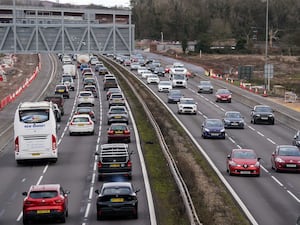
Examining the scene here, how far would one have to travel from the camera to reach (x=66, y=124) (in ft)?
192

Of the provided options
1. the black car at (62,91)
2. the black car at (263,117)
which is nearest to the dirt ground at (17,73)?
the black car at (62,91)

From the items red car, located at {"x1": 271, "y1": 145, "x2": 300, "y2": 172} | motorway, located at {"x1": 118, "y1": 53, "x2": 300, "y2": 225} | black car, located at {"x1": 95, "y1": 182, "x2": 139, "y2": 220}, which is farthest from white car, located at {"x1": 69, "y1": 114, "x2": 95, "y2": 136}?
black car, located at {"x1": 95, "y1": 182, "x2": 139, "y2": 220}

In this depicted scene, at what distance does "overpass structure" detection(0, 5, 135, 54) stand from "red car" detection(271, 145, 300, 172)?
87.3 feet

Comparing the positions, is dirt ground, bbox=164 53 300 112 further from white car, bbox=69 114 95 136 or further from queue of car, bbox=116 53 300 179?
white car, bbox=69 114 95 136

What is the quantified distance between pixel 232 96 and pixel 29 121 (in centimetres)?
4521

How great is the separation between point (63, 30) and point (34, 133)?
22.9 m

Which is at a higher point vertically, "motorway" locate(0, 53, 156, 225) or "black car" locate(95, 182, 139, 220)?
"black car" locate(95, 182, 139, 220)

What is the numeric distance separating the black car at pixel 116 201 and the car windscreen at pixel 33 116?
1371cm

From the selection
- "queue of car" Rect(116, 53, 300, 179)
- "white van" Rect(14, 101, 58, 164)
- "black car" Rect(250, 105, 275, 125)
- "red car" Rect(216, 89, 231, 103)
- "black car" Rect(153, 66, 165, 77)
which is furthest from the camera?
"black car" Rect(153, 66, 165, 77)

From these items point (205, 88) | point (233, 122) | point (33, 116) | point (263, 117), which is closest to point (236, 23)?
point (205, 88)

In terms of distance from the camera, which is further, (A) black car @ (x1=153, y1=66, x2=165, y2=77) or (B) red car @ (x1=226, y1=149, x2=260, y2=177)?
(A) black car @ (x1=153, y1=66, x2=165, y2=77)

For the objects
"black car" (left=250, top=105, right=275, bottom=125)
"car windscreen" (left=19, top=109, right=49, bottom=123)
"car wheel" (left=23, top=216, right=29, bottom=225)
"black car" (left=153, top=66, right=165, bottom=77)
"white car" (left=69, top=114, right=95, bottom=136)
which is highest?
"car windscreen" (left=19, top=109, right=49, bottom=123)

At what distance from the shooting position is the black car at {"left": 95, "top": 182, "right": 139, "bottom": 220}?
24.8 metres

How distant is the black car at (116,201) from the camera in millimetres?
24781
